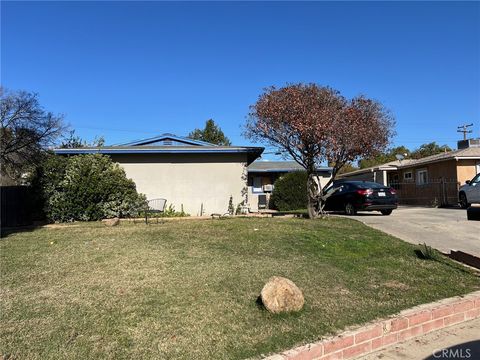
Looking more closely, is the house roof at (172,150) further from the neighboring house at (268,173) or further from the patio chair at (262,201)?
the neighboring house at (268,173)

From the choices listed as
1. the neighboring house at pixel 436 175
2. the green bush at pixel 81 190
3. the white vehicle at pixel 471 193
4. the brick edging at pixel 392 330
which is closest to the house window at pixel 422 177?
the neighboring house at pixel 436 175

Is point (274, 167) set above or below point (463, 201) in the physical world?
above

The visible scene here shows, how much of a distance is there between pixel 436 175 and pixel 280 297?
24.6 meters

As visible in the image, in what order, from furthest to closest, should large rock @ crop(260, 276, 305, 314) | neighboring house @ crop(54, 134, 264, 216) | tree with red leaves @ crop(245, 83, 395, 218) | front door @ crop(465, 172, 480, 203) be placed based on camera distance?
front door @ crop(465, 172, 480, 203), neighboring house @ crop(54, 134, 264, 216), tree with red leaves @ crop(245, 83, 395, 218), large rock @ crop(260, 276, 305, 314)

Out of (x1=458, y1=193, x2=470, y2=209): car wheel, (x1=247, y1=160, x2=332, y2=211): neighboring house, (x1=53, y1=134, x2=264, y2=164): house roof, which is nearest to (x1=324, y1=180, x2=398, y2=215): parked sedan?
(x1=53, y1=134, x2=264, y2=164): house roof

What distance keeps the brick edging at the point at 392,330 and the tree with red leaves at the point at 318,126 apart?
8761mm

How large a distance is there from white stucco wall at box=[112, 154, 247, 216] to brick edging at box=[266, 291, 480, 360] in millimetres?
12778

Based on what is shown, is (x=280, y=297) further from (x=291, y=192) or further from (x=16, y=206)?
(x=291, y=192)

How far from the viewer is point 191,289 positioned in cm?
589

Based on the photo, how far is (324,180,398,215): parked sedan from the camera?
1727 cm

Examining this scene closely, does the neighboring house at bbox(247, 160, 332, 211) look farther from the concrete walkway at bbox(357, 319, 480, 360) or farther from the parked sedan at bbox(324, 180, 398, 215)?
the concrete walkway at bbox(357, 319, 480, 360)

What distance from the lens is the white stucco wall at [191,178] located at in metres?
18.1

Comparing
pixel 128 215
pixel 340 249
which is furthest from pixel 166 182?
pixel 340 249

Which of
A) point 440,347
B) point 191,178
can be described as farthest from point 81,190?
point 440,347
